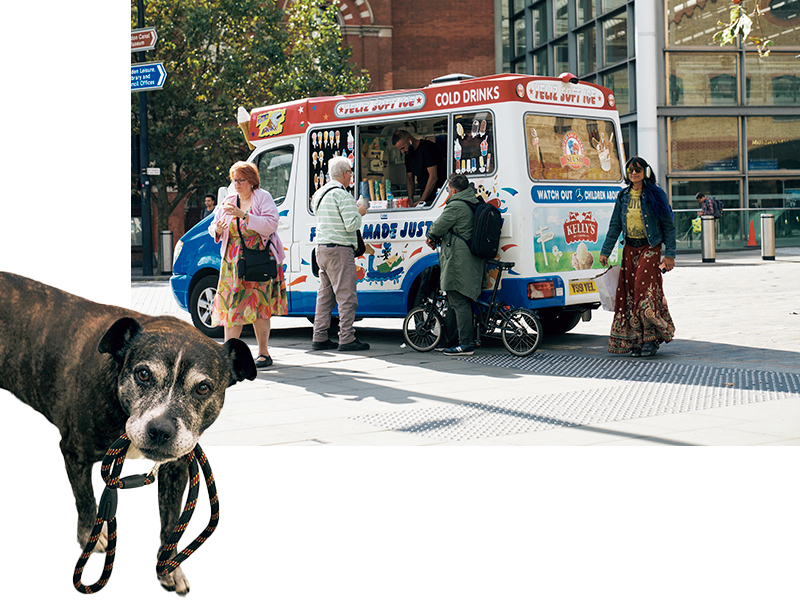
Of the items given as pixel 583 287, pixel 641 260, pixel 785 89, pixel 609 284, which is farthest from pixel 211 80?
pixel 641 260

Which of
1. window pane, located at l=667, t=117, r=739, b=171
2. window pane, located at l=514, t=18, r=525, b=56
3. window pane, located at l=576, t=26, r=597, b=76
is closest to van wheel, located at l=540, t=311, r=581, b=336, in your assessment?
window pane, located at l=667, t=117, r=739, b=171

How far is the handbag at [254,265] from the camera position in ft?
26.0

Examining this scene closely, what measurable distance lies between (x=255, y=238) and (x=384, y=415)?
8.14 ft

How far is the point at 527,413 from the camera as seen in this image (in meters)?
6.14

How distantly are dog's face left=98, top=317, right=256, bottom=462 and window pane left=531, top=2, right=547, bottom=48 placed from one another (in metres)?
30.2

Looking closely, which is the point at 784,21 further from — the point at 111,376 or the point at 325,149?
the point at 111,376

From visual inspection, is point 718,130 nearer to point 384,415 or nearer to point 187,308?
point 187,308

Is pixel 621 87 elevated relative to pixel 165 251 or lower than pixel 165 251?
elevated

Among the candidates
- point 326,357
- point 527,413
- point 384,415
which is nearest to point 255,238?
point 326,357

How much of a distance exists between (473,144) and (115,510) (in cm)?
726

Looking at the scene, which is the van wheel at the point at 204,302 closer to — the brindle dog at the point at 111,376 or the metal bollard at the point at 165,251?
the brindle dog at the point at 111,376

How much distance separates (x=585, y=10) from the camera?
28.1m

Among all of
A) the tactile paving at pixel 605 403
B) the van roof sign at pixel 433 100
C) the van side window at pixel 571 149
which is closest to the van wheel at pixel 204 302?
the van roof sign at pixel 433 100

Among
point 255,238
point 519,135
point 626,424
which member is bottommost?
point 626,424
